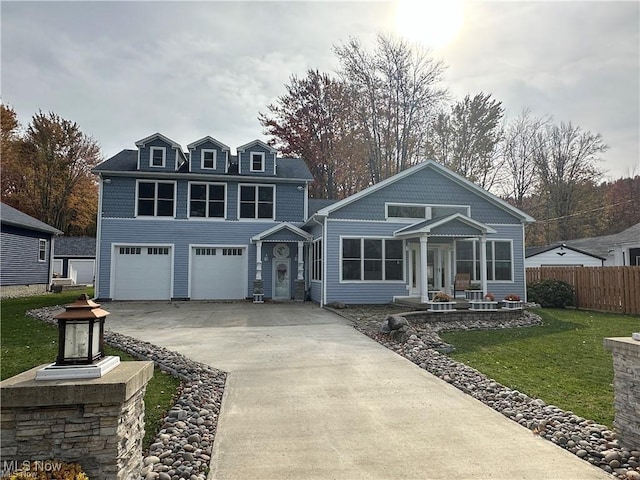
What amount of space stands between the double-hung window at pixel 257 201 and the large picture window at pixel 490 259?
8.11 m

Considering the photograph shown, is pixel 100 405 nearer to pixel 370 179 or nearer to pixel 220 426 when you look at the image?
pixel 220 426

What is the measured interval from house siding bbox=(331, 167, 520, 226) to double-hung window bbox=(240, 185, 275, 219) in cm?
425

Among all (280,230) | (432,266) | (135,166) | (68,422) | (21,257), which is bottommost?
(68,422)

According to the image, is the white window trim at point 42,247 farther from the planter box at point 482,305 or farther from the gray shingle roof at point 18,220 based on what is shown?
the planter box at point 482,305

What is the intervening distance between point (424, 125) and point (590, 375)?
71.2 feet

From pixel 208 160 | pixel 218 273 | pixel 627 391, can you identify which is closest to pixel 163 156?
pixel 208 160

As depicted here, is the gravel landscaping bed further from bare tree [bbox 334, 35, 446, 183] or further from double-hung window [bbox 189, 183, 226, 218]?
bare tree [bbox 334, 35, 446, 183]

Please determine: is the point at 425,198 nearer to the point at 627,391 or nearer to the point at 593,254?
the point at 627,391

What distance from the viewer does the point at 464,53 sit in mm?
10797

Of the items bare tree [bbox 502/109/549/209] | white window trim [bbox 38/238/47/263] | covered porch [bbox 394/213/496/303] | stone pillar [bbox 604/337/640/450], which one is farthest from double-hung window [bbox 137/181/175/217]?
bare tree [bbox 502/109/549/209]

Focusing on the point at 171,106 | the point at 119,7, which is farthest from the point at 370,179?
the point at 119,7

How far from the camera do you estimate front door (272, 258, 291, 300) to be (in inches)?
685

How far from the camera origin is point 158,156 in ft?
56.4

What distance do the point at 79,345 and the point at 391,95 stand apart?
81.4ft
